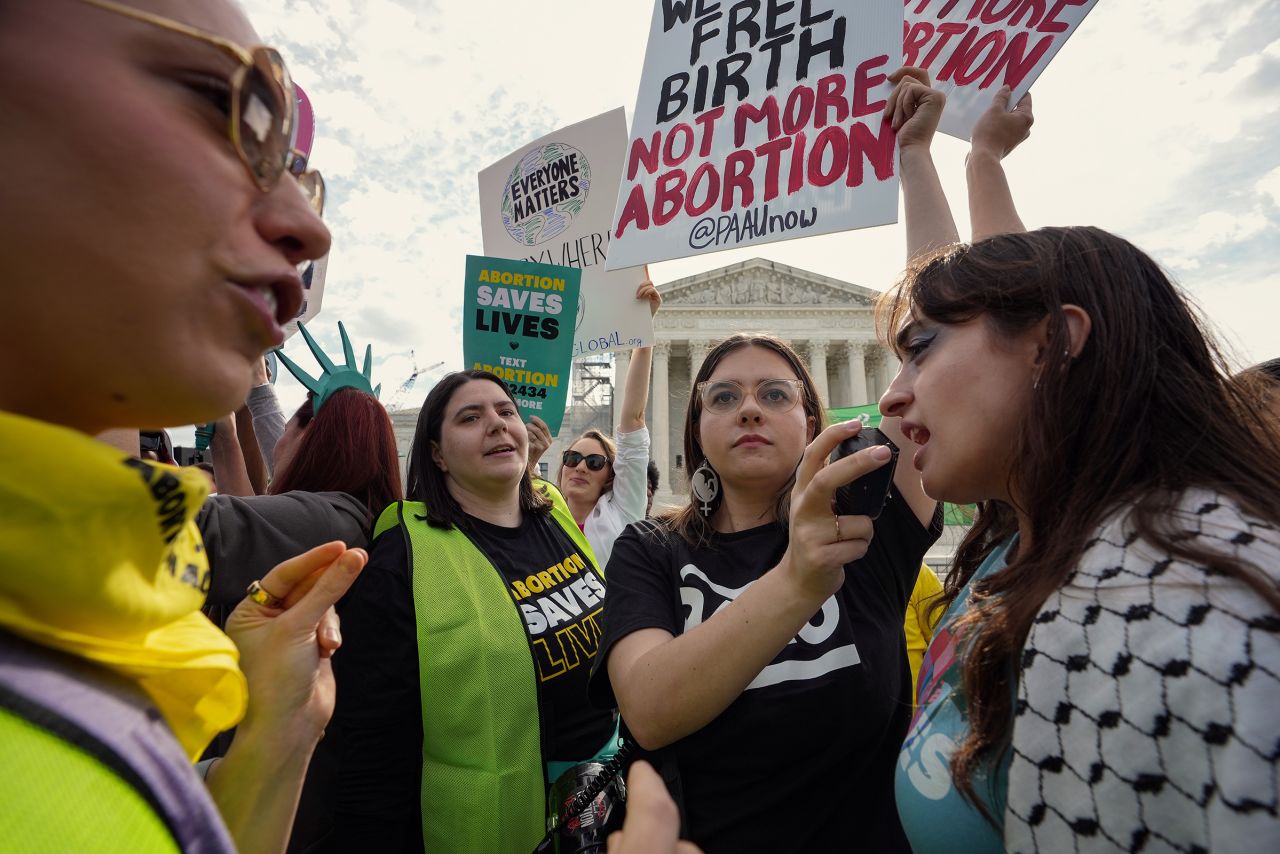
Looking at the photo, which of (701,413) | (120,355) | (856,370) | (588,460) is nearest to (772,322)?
(856,370)

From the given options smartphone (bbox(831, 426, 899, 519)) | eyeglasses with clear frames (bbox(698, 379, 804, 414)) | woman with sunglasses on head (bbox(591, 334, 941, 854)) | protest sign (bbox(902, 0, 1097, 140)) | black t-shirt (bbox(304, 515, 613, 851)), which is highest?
protest sign (bbox(902, 0, 1097, 140))

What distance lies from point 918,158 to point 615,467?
252 cm

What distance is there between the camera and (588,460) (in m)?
5.05

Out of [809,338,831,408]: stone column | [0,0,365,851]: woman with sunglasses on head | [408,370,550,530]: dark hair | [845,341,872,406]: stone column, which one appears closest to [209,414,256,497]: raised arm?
[408,370,550,530]: dark hair

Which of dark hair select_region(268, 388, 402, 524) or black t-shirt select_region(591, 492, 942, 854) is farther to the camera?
dark hair select_region(268, 388, 402, 524)

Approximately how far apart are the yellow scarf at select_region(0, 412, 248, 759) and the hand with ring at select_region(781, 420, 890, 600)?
97 cm

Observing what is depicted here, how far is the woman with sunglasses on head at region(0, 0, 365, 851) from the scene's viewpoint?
0.45 m

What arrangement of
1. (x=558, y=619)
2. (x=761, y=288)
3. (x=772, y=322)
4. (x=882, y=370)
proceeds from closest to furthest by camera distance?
(x=558, y=619) < (x=772, y=322) < (x=761, y=288) < (x=882, y=370)

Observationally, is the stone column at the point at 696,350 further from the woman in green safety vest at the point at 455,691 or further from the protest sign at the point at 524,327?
the woman in green safety vest at the point at 455,691

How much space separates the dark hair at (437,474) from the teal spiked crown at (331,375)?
258 mm

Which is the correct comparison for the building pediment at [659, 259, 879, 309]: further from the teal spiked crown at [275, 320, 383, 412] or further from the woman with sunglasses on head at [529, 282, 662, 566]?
the teal spiked crown at [275, 320, 383, 412]

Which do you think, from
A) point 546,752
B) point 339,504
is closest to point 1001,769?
point 546,752

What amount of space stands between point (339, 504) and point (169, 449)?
132cm

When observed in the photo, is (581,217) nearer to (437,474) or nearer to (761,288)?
(437,474)
